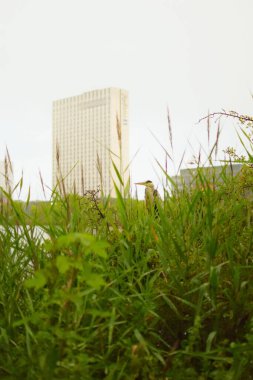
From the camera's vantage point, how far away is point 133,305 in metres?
1.60

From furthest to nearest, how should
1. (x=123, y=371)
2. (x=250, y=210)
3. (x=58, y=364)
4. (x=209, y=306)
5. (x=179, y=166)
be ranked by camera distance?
(x=179, y=166)
(x=250, y=210)
(x=209, y=306)
(x=123, y=371)
(x=58, y=364)

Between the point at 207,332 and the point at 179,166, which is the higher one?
the point at 179,166

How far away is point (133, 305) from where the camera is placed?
160 cm

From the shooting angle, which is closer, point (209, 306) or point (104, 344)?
point (104, 344)

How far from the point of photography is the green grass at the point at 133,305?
50.8 inches

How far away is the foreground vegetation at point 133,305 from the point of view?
4.24ft

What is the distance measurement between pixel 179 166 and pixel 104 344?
3.94ft

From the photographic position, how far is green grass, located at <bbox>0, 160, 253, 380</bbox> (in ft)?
4.24

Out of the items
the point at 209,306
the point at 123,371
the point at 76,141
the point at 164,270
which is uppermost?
the point at 76,141

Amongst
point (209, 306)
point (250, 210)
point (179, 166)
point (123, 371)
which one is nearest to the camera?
point (123, 371)

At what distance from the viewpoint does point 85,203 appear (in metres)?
2.92

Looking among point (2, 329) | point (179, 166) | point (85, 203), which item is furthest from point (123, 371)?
point (85, 203)

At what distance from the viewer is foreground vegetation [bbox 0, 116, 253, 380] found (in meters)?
1.29

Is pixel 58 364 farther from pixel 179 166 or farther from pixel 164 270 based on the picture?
pixel 179 166
